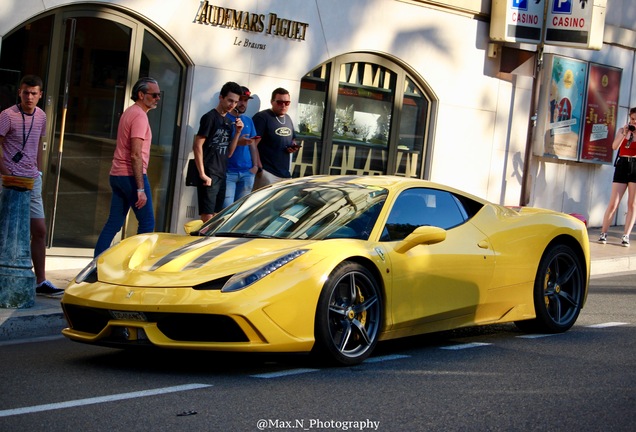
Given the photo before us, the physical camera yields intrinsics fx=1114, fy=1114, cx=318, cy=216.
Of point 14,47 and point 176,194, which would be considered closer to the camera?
point 14,47

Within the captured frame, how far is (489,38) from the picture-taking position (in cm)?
1748

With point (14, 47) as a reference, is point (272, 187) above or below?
below

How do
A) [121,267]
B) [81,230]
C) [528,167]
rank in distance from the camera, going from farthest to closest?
[528,167] → [81,230] → [121,267]

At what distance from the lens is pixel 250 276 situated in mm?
6680

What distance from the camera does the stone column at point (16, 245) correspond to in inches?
349

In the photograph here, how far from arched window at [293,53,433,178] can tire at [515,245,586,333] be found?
663 cm

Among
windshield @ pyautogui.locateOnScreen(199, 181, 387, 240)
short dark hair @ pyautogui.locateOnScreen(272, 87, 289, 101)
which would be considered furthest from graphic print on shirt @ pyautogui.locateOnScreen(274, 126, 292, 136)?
windshield @ pyautogui.locateOnScreen(199, 181, 387, 240)

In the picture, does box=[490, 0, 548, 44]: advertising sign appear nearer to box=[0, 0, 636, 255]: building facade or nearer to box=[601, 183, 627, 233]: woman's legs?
box=[0, 0, 636, 255]: building facade

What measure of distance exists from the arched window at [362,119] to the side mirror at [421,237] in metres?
7.77

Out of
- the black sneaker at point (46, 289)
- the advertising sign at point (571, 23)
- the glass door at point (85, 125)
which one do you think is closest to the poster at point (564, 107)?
the advertising sign at point (571, 23)

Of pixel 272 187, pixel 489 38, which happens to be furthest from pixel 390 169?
pixel 272 187

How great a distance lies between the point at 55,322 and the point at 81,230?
13.3ft

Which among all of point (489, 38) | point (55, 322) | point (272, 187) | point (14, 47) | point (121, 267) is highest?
point (489, 38)

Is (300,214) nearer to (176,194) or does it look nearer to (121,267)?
(121,267)
